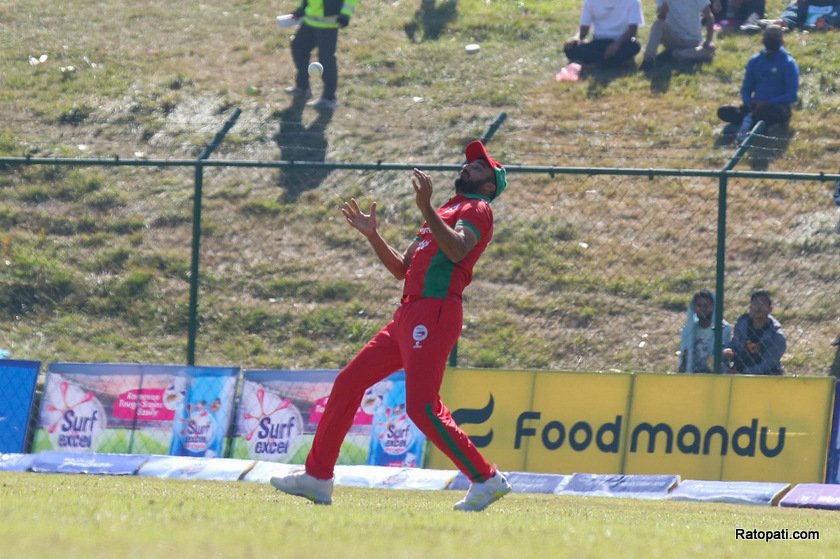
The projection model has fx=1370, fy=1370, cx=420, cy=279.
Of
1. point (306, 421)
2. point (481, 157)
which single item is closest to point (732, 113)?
point (306, 421)

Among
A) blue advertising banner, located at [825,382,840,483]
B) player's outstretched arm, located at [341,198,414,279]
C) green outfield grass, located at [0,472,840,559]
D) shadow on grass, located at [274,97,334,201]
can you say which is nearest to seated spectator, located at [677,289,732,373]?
Answer: blue advertising banner, located at [825,382,840,483]

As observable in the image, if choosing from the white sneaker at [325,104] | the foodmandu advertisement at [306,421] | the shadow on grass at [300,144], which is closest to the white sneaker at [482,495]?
the foodmandu advertisement at [306,421]

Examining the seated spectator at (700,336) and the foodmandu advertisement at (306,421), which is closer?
the foodmandu advertisement at (306,421)

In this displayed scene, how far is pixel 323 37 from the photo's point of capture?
1972 centimetres

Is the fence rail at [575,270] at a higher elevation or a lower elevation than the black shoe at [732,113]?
lower

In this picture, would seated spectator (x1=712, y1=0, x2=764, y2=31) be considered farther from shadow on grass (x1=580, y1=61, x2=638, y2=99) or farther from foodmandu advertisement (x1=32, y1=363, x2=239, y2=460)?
foodmandu advertisement (x1=32, y1=363, x2=239, y2=460)

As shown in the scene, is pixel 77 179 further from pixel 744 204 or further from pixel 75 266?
pixel 744 204

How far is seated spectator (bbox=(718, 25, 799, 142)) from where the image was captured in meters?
17.9

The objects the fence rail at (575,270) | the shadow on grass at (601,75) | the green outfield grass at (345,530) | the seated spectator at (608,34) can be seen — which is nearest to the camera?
the green outfield grass at (345,530)

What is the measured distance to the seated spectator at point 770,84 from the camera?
58.9 feet

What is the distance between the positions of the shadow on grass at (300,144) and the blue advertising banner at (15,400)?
19.7 ft

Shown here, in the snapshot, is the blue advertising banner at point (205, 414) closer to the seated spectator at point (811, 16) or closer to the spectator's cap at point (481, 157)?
the spectator's cap at point (481, 157)

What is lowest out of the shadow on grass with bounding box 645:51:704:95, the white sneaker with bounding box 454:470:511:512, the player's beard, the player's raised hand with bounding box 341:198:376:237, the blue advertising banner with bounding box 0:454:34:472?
the blue advertising banner with bounding box 0:454:34:472

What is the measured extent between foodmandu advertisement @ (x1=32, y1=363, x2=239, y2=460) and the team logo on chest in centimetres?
559
